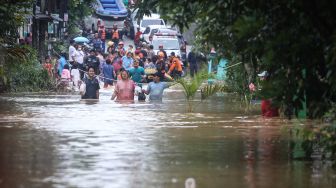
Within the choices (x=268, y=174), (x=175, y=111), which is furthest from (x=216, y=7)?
(x=175, y=111)

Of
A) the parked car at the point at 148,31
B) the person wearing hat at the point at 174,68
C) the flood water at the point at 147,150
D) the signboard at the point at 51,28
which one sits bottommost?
the flood water at the point at 147,150

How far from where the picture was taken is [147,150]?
1705 centimetres

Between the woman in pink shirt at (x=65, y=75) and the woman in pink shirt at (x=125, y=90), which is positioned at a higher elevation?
the woman in pink shirt at (x=65, y=75)

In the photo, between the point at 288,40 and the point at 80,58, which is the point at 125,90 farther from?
the point at 288,40

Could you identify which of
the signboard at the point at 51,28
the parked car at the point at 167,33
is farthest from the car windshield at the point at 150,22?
the signboard at the point at 51,28

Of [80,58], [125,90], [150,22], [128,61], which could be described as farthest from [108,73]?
[150,22]

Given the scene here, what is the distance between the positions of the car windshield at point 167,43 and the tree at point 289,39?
41.5 m

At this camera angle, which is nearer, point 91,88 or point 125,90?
point 125,90

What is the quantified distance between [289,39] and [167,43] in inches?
1721

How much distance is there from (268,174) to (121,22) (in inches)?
2076

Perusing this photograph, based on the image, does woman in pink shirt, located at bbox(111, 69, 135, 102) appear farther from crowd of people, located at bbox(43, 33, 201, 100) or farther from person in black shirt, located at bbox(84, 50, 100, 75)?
person in black shirt, located at bbox(84, 50, 100, 75)

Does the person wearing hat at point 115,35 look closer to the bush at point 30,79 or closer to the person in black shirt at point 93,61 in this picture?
the person in black shirt at point 93,61

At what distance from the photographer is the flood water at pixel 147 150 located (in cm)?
1372

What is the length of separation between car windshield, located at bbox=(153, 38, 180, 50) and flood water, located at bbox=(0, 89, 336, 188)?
95.5 feet
